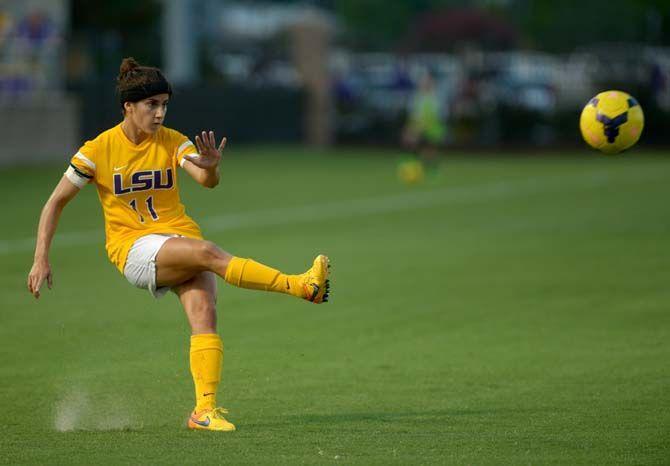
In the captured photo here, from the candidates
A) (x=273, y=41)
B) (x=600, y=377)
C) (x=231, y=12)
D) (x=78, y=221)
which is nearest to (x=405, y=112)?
(x=273, y=41)

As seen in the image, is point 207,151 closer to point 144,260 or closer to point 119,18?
point 144,260

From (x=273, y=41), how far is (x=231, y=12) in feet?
98.4

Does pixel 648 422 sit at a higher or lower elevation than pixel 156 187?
lower

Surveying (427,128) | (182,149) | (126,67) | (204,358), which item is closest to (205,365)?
(204,358)

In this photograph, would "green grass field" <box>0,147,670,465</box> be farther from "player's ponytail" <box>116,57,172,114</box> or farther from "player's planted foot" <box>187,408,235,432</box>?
"player's ponytail" <box>116,57,172,114</box>

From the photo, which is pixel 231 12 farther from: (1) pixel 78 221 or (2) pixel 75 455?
(2) pixel 75 455

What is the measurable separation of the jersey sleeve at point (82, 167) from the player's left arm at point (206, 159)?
0.52m

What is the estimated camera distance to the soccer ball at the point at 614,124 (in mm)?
9617

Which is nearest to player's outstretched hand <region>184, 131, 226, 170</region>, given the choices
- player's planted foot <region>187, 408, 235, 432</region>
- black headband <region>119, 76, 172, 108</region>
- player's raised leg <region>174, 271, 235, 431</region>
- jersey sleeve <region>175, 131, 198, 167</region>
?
jersey sleeve <region>175, 131, 198, 167</region>

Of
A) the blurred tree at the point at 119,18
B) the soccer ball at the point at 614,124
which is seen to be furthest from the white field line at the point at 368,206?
the blurred tree at the point at 119,18

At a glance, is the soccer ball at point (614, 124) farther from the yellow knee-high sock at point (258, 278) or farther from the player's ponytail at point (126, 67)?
the player's ponytail at point (126, 67)

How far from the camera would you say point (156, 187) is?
7352mm

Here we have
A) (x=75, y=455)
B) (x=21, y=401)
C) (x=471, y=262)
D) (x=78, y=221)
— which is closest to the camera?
(x=75, y=455)

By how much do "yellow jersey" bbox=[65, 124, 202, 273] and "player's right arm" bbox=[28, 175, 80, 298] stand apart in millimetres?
67
